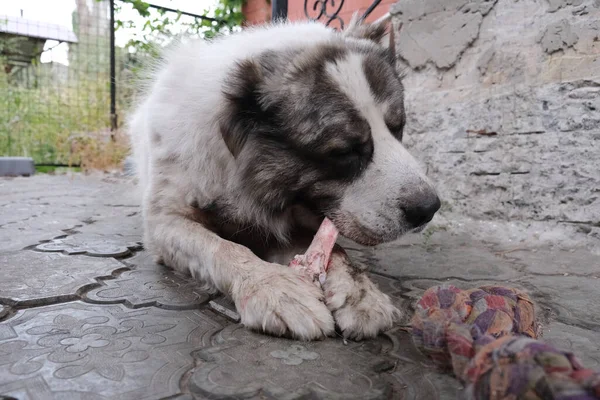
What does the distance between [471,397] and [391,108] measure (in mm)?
1260

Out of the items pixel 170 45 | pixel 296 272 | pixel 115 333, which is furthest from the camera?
pixel 170 45

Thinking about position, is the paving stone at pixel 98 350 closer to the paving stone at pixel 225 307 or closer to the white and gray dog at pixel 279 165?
the paving stone at pixel 225 307

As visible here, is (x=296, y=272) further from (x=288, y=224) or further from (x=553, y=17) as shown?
(x=553, y=17)

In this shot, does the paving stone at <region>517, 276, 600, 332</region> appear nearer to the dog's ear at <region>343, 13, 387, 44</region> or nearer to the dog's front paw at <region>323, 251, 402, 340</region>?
the dog's front paw at <region>323, 251, 402, 340</region>

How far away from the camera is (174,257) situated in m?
1.97

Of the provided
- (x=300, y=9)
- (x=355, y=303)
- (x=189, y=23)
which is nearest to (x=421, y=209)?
(x=355, y=303)

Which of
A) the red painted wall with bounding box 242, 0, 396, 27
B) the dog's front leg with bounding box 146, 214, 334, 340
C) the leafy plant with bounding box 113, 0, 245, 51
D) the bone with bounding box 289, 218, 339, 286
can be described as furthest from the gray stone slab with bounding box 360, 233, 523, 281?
the leafy plant with bounding box 113, 0, 245, 51

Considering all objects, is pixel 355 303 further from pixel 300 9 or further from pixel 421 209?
pixel 300 9

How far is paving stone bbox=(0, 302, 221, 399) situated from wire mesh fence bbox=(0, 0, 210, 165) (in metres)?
6.79

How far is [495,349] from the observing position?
2.87 feet

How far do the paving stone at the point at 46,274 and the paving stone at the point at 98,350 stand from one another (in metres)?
0.12

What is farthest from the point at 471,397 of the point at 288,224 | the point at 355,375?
the point at 288,224

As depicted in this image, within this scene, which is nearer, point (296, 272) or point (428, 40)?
point (296, 272)

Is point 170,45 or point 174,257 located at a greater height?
point 170,45
